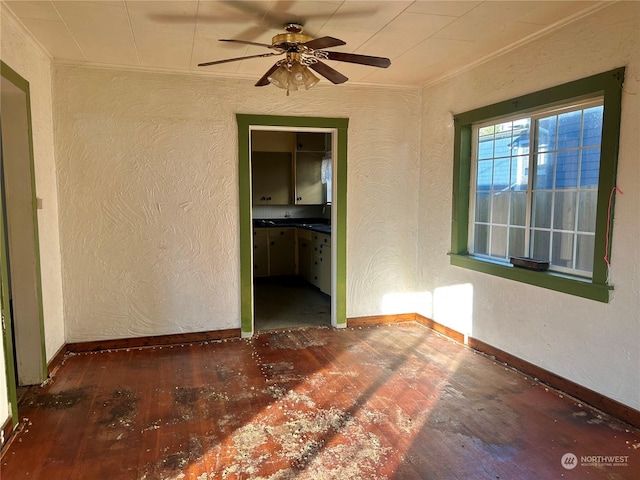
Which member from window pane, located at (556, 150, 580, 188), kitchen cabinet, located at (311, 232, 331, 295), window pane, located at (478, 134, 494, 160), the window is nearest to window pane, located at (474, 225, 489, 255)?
the window

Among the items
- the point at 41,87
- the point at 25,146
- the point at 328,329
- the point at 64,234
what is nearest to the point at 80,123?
the point at 41,87

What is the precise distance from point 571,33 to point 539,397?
246 centimetres

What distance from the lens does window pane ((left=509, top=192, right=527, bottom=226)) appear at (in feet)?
11.1

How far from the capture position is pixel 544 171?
320cm

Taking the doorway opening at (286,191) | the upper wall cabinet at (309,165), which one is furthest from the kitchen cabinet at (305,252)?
the upper wall cabinet at (309,165)

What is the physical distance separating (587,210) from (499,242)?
0.88 metres

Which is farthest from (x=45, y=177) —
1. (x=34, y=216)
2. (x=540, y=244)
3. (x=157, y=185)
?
(x=540, y=244)

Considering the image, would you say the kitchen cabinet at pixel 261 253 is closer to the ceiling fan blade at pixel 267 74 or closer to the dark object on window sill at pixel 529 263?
the ceiling fan blade at pixel 267 74

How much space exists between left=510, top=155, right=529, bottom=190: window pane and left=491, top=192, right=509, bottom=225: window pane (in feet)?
0.41

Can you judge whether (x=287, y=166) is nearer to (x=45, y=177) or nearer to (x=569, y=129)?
(x=45, y=177)

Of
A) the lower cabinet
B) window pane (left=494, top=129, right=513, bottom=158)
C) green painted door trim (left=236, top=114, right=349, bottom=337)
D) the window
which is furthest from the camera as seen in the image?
the lower cabinet

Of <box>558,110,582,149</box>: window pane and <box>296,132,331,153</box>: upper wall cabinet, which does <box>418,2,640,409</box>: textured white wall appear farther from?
<box>296,132,331,153</box>: upper wall cabinet

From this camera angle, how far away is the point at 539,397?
9.48ft

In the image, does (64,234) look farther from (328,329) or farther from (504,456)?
(504,456)
